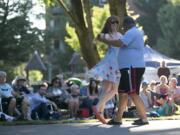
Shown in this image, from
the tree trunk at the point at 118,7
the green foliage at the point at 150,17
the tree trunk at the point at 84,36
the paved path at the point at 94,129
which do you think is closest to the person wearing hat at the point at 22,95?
the paved path at the point at 94,129

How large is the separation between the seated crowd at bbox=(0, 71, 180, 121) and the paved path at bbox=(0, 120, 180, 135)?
1.81m

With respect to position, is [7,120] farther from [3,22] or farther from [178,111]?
[3,22]

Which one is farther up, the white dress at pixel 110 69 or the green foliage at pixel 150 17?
the green foliage at pixel 150 17

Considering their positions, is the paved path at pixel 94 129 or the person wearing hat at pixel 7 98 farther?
the person wearing hat at pixel 7 98

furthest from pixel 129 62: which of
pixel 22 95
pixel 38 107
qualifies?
pixel 22 95

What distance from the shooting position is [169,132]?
10477 millimetres

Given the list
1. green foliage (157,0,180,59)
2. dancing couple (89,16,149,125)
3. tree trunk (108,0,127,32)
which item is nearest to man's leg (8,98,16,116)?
dancing couple (89,16,149,125)

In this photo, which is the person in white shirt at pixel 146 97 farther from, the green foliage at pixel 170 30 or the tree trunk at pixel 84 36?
the green foliage at pixel 170 30

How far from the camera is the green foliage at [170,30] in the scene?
72.4 meters

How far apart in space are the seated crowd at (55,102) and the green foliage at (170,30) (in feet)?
177

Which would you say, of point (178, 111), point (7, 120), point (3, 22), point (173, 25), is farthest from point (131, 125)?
point (173, 25)

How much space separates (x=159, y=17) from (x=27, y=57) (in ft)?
105

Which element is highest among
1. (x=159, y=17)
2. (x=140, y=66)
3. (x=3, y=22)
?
(x=159, y=17)

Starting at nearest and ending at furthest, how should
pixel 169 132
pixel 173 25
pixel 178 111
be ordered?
pixel 169 132
pixel 178 111
pixel 173 25
